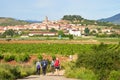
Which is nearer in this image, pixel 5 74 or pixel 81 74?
pixel 5 74

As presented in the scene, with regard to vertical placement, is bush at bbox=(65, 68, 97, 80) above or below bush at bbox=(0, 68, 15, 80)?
below

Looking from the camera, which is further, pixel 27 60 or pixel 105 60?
pixel 27 60

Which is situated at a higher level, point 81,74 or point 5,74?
point 5,74

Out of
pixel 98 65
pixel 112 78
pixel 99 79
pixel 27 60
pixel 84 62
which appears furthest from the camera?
pixel 27 60

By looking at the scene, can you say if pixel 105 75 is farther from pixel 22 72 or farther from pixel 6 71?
pixel 22 72

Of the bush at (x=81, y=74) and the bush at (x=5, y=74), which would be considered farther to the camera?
the bush at (x=81, y=74)

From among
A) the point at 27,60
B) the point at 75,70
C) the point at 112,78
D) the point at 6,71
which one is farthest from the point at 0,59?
the point at 112,78

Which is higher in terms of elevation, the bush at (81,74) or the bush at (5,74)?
the bush at (5,74)

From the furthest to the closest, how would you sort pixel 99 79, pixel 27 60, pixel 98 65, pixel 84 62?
1. pixel 27 60
2. pixel 84 62
3. pixel 98 65
4. pixel 99 79

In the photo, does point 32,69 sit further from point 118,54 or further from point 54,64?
point 118,54

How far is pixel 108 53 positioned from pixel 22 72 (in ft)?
19.9

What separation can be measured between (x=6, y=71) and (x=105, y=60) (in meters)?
7.53

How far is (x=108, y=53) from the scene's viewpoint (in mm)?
28391

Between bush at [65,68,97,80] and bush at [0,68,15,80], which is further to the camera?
bush at [65,68,97,80]
